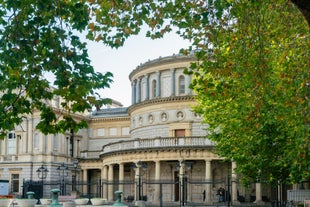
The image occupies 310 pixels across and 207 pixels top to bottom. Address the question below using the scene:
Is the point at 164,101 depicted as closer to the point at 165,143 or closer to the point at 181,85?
the point at 181,85

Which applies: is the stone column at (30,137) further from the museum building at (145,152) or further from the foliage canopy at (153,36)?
the foliage canopy at (153,36)

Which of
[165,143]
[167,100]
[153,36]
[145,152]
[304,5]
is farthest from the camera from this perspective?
[167,100]

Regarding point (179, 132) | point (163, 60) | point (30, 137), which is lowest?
point (30, 137)

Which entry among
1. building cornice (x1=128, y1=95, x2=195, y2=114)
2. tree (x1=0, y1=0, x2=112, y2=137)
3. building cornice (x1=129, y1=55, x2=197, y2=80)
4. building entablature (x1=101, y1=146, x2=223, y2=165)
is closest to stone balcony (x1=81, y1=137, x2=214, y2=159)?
building entablature (x1=101, y1=146, x2=223, y2=165)

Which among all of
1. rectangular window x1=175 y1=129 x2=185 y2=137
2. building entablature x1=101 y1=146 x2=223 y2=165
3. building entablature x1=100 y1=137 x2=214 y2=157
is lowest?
building entablature x1=101 y1=146 x2=223 y2=165

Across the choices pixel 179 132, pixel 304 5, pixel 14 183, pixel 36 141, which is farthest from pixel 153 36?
pixel 14 183

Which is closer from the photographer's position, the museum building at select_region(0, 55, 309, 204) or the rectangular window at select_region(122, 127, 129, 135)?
the museum building at select_region(0, 55, 309, 204)

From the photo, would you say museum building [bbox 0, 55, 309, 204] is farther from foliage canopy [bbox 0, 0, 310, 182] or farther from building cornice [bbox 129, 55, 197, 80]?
foliage canopy [bbox 0, 0, 310, 182]

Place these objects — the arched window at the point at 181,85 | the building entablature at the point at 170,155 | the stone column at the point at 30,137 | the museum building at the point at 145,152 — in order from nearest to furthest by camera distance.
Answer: the building entablature at the point at 170,155
the museum building at the point at 145,152
the arched window at the point at 181,85
the stone column at the point at 30,137

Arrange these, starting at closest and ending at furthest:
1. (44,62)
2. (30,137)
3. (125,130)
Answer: (44,62)
(30,137)
(125,130)

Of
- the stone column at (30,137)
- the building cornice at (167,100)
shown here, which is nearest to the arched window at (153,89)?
the building cornice at (167,100)

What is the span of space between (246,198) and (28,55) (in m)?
44.4

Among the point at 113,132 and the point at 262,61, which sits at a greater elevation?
the point at 113,132

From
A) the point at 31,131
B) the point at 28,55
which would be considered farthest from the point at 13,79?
the point at 31,131
